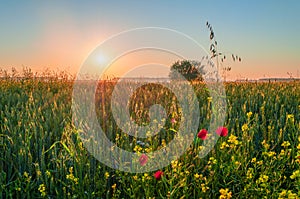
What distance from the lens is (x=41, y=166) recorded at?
3.22 metres

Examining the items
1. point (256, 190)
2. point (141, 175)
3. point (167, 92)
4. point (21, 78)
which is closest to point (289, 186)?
point (256, 190)

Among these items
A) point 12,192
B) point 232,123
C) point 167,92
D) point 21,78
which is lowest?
point 12,192

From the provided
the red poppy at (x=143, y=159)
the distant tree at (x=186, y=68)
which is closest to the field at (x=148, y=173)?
the red poppy at (x=143, y=159)

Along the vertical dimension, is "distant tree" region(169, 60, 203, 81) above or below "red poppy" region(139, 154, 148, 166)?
above

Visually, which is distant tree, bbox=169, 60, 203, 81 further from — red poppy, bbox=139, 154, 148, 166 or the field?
red poppy, bbox=139, 154, 148, 166

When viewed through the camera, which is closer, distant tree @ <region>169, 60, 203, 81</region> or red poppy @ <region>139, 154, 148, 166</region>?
red poppy @ <region>139, 154, 148, 166</region>

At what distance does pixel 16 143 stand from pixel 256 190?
7.39ft

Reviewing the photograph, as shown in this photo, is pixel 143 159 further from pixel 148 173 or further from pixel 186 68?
pixel 186 68

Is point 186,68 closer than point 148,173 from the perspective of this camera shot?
No

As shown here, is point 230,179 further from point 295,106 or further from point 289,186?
point 295,106

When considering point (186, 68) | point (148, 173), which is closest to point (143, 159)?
point (148, 173)

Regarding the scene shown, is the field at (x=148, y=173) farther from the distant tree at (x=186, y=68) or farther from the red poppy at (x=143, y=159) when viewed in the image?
the distant tree at (x=186, y=68)

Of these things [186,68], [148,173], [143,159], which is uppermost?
[186,68]

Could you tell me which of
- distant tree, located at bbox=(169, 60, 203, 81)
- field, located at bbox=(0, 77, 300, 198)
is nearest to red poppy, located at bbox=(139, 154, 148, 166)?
field, located at bbox=(0, 77, 300, 198)
